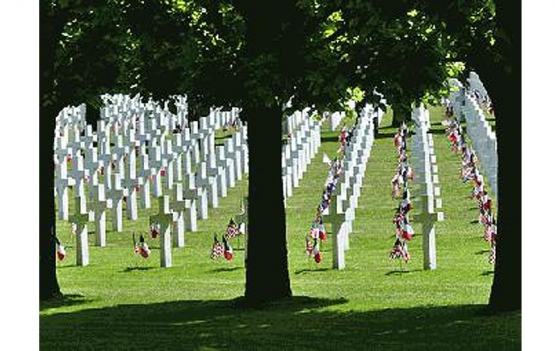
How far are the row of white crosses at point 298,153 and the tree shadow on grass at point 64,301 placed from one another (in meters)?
7.50

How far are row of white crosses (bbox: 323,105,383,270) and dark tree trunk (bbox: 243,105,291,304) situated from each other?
9.38ft

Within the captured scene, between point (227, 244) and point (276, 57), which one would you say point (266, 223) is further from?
point (227, 244)

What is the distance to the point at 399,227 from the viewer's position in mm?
18172

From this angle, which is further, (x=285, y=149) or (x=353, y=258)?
(x=285, y=149)

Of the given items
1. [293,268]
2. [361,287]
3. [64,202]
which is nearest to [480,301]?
[361,287]

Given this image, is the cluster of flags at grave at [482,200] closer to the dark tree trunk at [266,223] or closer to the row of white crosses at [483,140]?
the row of white crosses at [483,140]

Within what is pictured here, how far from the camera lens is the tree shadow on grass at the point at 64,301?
16.4 meters

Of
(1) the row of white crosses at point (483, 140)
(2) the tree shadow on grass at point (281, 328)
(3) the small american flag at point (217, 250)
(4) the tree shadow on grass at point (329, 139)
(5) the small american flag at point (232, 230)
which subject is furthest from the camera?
(4) the tree shadow on grass at point (329, 139)

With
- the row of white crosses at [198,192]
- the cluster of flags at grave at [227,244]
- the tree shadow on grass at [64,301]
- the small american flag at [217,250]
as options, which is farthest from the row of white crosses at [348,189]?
the tree shadow on grass at [64,301]

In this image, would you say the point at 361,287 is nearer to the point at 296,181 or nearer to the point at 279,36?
the point at 279,36

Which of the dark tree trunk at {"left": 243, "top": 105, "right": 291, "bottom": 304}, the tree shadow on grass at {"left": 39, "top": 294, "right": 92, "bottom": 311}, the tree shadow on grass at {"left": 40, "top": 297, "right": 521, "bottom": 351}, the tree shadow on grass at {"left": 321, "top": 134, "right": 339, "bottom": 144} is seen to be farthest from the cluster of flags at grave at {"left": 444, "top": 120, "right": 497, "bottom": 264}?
the tree shadow on grass at {"left": 321, "top": 134, "right": 339, "bottom": 144}

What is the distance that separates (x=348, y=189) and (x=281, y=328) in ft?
31.2

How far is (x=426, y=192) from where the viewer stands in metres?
20.2

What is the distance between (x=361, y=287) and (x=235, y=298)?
5.30 feet
